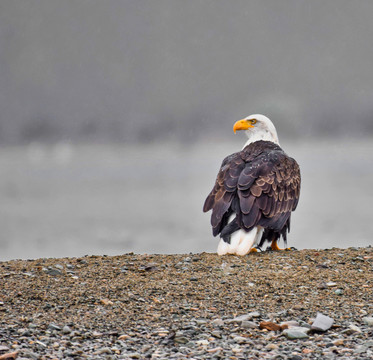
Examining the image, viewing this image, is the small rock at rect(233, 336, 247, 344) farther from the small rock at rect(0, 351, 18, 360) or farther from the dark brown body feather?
the dark brown body feather

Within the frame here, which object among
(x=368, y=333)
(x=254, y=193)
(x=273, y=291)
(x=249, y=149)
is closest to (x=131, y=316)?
(x=273, y=291)

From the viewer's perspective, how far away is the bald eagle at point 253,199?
11523 millimetres

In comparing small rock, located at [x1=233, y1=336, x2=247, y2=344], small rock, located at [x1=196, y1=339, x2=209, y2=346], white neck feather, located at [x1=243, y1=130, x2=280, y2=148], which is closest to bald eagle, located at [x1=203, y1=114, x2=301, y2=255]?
white neck feather, located at [x1=243, y1=130, x2=280, y2=148]

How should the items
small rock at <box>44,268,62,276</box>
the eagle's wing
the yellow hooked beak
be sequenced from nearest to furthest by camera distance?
1. small rock at <box>44,268,62,276</box>
2. the eagle's wing
3. the yellow hooked beak

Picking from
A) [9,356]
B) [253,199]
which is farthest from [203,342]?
[253,199]

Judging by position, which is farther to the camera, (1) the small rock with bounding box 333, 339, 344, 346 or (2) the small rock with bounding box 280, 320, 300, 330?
(2) the small rock with bounding box 280, 320, 300, 330

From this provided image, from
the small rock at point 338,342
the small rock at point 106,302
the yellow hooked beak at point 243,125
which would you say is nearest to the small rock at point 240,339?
the small rock at point 338,342

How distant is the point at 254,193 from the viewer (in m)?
11.7

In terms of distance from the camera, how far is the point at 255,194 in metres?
11.7

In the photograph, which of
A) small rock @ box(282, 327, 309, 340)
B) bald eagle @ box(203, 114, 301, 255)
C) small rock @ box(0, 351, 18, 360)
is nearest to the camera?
small rock @ box(0, 351, 18, 360)

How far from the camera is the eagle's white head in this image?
552 inches

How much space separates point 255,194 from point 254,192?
0.05 metres

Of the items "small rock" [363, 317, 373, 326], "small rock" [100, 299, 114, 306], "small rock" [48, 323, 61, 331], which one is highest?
"small rock" [100, 299, 114, 306]

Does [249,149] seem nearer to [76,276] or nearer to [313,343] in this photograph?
[76,276]
